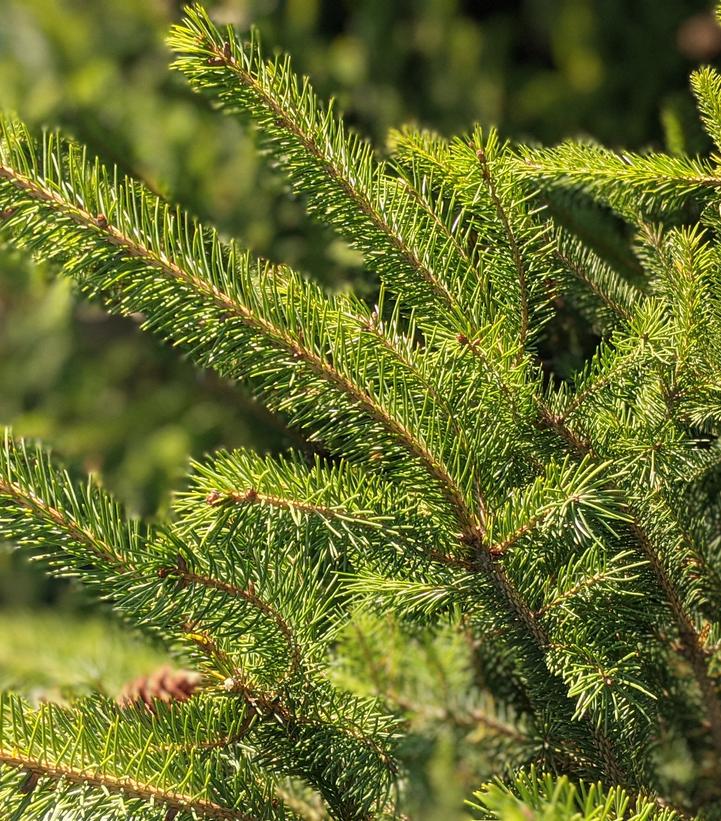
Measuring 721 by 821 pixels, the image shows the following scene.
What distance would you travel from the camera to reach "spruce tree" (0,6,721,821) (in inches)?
14.8

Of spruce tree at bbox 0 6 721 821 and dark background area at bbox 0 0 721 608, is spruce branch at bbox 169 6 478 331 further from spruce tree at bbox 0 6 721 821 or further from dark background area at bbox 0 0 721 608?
dark background area at bbox 0 0 721 608

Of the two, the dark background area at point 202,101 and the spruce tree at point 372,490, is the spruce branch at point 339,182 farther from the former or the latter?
the dark background area at point 202,101

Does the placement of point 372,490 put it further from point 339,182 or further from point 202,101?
point 202,101

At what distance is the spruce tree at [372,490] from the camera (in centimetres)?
38

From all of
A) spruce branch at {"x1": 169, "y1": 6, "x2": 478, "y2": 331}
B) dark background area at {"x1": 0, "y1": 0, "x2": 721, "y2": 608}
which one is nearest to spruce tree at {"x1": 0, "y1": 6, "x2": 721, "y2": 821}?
spruce branch at {"x1": 169, "y1": 6, "x2": 478, "y2": 331}

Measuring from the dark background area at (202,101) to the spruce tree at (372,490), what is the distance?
2.85ft

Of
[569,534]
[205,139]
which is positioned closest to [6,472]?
[569,534]

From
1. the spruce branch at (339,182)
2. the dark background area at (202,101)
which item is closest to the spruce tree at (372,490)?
the spruce branch at (339,182)

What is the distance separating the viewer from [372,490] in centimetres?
39

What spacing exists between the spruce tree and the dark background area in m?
0.87

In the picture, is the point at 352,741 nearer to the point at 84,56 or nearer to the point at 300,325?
the point at 300,325

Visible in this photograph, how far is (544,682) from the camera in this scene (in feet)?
1.43

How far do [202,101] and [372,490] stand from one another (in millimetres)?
1133

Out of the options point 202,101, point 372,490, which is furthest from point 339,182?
point 202,101
